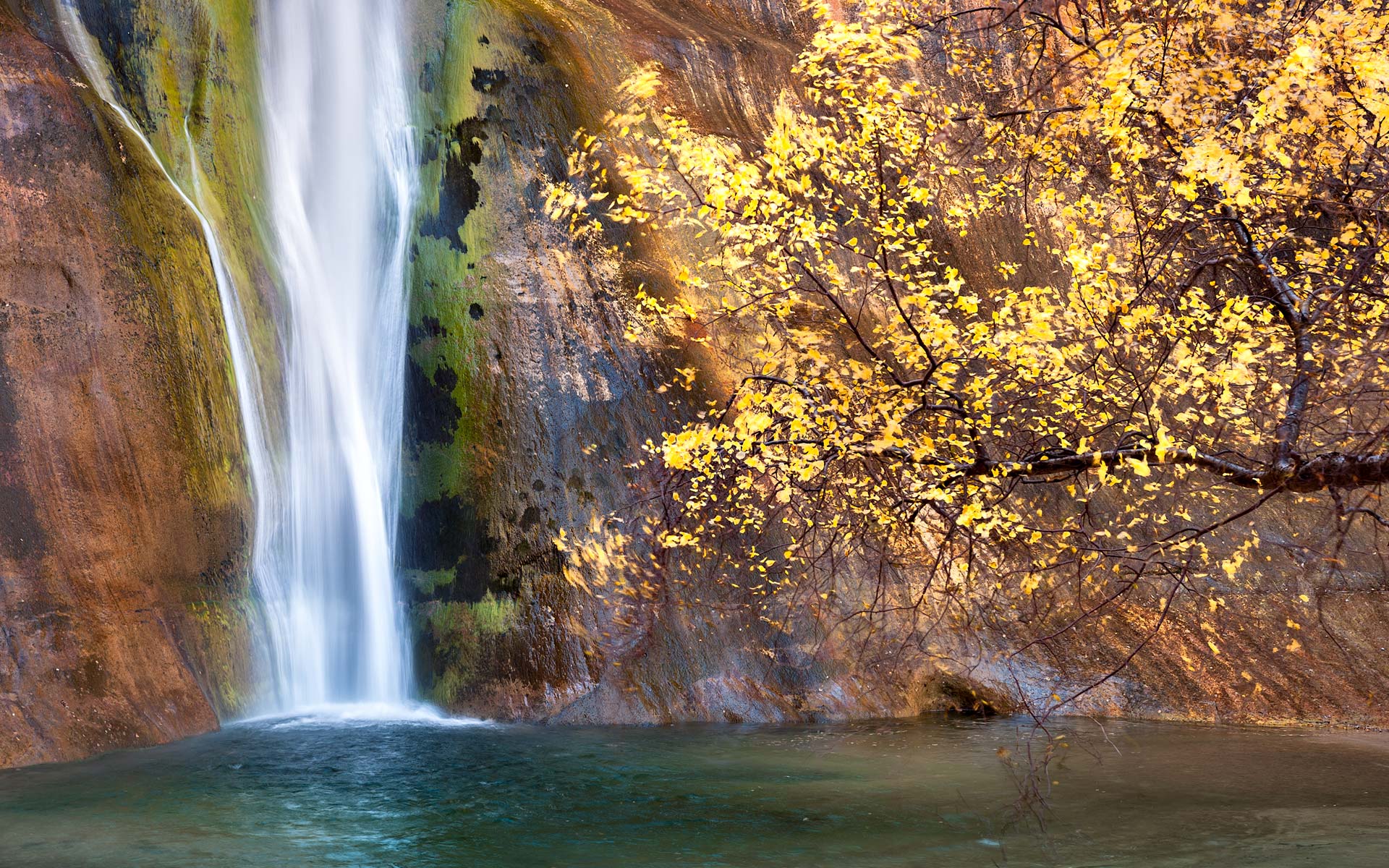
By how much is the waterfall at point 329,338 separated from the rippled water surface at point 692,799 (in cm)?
99

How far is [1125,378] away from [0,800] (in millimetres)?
9248

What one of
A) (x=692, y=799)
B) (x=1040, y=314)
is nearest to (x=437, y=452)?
(x=692, y=799)

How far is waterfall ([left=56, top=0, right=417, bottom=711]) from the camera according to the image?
31.6ft

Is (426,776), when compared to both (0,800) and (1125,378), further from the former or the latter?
(1125,378)

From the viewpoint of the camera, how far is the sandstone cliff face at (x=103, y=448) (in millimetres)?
8000

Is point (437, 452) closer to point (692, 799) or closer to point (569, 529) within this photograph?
point (569, 529)

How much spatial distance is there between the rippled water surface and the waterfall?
0.99 metres

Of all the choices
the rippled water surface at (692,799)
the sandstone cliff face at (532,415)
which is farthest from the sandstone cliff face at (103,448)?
the sandstone cliff face at (532,415)

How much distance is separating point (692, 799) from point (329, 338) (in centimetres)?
580

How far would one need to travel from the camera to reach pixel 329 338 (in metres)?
10.6

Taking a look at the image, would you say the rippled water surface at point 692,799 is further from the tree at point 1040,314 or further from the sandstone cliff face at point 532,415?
the tree at point 1040,314

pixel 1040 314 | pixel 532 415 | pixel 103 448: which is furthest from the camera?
pixel 532 415

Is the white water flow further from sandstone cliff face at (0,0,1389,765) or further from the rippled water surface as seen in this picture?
the rippled water surface

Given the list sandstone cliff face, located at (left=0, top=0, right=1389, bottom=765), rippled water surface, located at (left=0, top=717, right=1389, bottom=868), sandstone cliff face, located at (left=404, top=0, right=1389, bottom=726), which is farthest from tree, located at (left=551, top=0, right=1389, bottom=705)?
rippled water surface, located at (left=0, top=717, right=1389, bottom=868)
